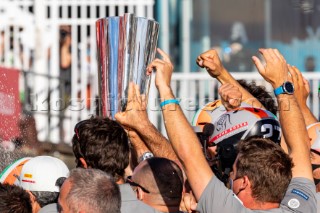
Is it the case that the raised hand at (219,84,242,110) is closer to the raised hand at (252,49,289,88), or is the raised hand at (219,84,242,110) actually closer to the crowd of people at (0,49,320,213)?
the crowd of people at (0,49,320,213)

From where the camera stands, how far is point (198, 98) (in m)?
11.0

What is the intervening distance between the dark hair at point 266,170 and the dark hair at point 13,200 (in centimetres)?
106

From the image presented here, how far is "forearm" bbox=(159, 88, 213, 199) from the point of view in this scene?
432 cm

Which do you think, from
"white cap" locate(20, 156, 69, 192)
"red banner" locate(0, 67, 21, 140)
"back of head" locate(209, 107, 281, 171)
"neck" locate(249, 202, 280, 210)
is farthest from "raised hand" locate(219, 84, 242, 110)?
"red banner" locate(0, 67, 21, 140)

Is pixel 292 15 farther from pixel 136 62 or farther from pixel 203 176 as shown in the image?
pixel 203 176

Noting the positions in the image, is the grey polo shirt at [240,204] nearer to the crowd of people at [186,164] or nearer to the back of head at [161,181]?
the crowd of people at [186,164]

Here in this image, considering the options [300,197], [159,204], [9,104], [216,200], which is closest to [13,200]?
[159,204]

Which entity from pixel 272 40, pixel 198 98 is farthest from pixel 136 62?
pixel 272 40

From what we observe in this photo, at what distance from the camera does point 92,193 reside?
4.15 metres

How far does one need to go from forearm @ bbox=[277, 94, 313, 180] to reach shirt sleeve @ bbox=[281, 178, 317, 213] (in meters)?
0.05

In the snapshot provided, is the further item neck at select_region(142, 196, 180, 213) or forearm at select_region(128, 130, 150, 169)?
forearm at select_region(128, 130, 150, 169)

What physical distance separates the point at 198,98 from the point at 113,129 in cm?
578

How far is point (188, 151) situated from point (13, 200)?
0.88m

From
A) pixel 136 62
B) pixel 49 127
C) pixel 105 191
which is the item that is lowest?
pixel 49 127
